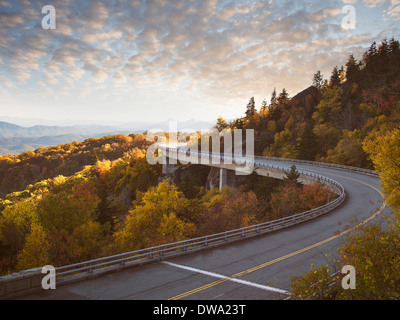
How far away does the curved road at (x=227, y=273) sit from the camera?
1077cm

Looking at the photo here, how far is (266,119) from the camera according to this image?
98250 millimetres

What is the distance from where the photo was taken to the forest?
2155cm

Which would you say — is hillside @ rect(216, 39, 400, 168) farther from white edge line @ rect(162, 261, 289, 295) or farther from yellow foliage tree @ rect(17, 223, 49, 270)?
yellow foliage tree @ rect(17, 223, 49, 270)

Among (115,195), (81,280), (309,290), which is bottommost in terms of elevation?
(115,195)

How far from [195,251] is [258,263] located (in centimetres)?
382

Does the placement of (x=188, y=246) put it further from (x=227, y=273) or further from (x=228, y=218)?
(x=228, y=218)

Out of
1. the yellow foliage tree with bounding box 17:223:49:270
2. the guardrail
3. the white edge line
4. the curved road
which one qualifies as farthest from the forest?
the guardrail

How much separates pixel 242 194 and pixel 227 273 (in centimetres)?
3162

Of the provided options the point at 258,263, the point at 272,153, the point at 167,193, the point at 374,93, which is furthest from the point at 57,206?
the point at 374,93

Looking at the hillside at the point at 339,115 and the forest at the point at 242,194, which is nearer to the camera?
the forest at the point at 242,194

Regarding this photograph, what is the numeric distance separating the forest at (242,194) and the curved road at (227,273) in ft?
6.55

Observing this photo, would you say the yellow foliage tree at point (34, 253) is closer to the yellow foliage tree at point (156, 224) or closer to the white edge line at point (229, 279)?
the yellow foliage tree at point (156, 224)

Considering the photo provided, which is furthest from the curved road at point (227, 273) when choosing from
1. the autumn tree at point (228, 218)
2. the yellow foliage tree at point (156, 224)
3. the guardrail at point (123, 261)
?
the yellow foliage tree at point (156, 224)
